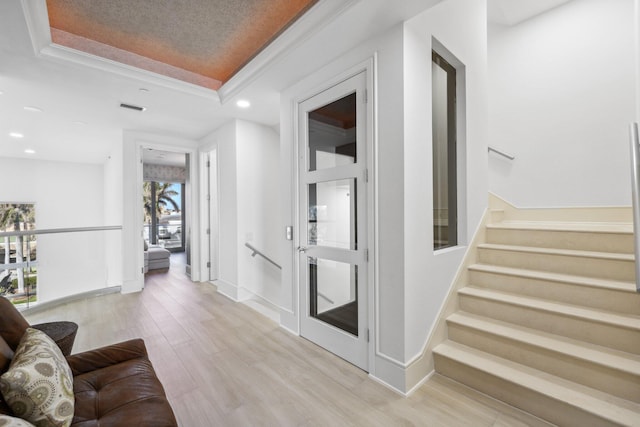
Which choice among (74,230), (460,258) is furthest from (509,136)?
(74,230)

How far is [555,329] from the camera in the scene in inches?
81.4

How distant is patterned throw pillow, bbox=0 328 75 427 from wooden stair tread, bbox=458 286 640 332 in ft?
9.14

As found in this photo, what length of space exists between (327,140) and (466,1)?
1942 mm

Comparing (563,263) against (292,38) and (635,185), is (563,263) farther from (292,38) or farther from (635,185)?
(292,38)

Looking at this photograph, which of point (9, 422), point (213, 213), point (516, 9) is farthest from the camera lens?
point (213, 213)

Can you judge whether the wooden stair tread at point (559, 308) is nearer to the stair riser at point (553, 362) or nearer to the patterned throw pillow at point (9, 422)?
the stair riser at point (553, 362)

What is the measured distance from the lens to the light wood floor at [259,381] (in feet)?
5.78

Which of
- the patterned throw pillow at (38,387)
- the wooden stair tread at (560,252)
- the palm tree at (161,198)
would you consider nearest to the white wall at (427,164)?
the wooden stair tread at (560,252)

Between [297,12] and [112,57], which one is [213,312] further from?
[297,12]

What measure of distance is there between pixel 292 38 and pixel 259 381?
9.17ft

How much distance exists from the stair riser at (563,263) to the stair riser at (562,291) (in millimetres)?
242

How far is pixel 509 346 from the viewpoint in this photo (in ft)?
6.83

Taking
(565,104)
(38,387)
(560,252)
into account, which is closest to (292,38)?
(38,387)

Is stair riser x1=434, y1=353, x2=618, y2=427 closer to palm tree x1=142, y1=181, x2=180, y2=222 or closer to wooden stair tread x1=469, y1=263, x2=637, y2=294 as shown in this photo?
wooden stair tread x1=469, y1=263, x2=637, y2=294
